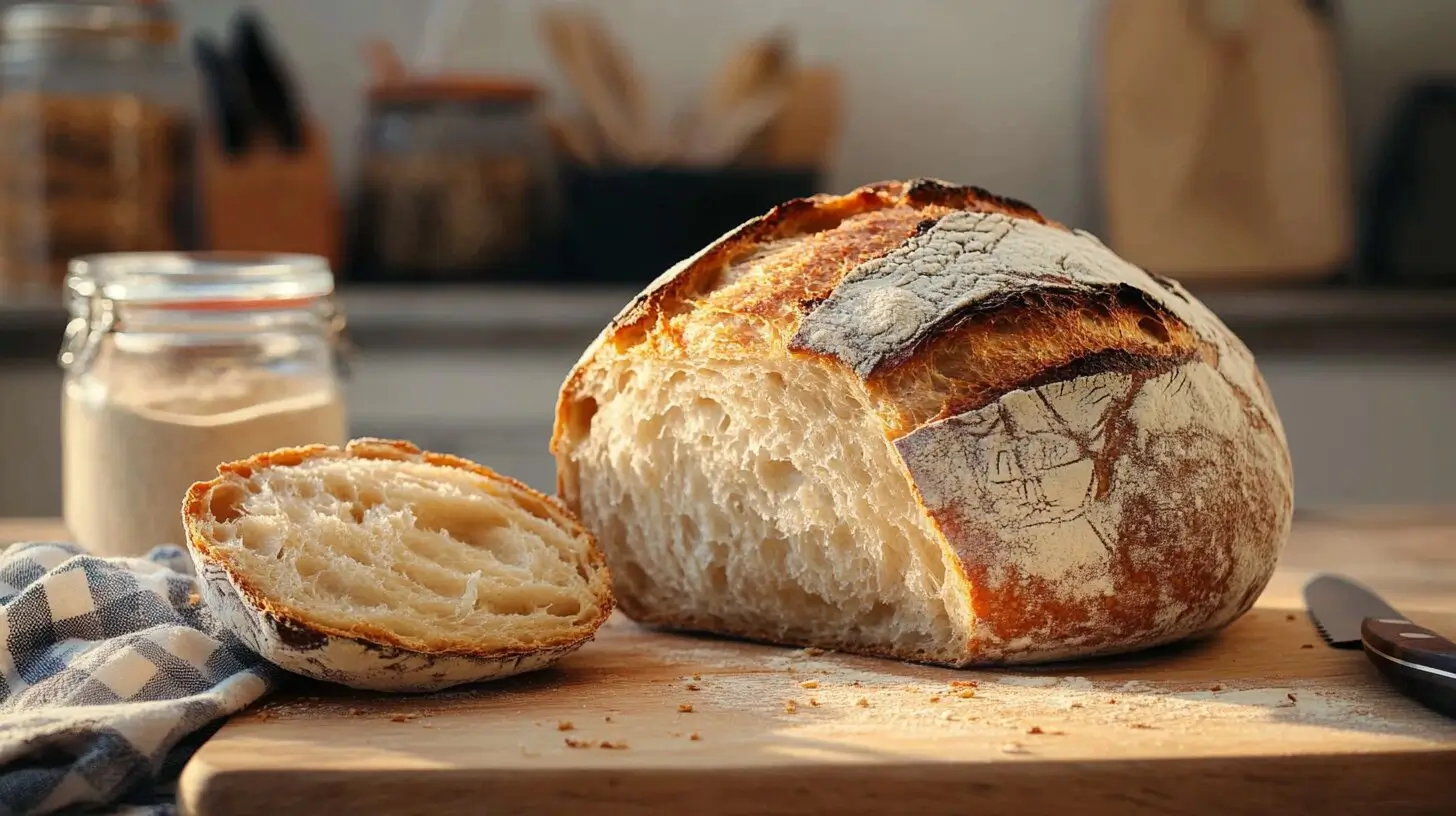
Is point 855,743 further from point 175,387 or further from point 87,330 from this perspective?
point 87,330

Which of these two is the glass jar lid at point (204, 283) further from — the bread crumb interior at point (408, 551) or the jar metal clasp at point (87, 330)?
the bread crumb interior at point (408, 551)

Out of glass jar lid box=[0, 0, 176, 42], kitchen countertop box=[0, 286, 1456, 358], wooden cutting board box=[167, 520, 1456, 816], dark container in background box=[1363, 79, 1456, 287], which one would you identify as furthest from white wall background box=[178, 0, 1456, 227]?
wooden cutting board box=[167, 520, 1456, 816]

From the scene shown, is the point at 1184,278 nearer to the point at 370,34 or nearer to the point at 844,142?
the point at 844,142

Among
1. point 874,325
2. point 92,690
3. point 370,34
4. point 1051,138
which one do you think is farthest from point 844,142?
point 92,690

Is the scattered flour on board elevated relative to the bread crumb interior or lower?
lower

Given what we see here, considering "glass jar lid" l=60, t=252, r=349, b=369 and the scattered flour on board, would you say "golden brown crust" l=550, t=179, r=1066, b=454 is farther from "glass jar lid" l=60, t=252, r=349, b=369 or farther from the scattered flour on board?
"glass jar lid" l=60, t=252, r=349, b=369
